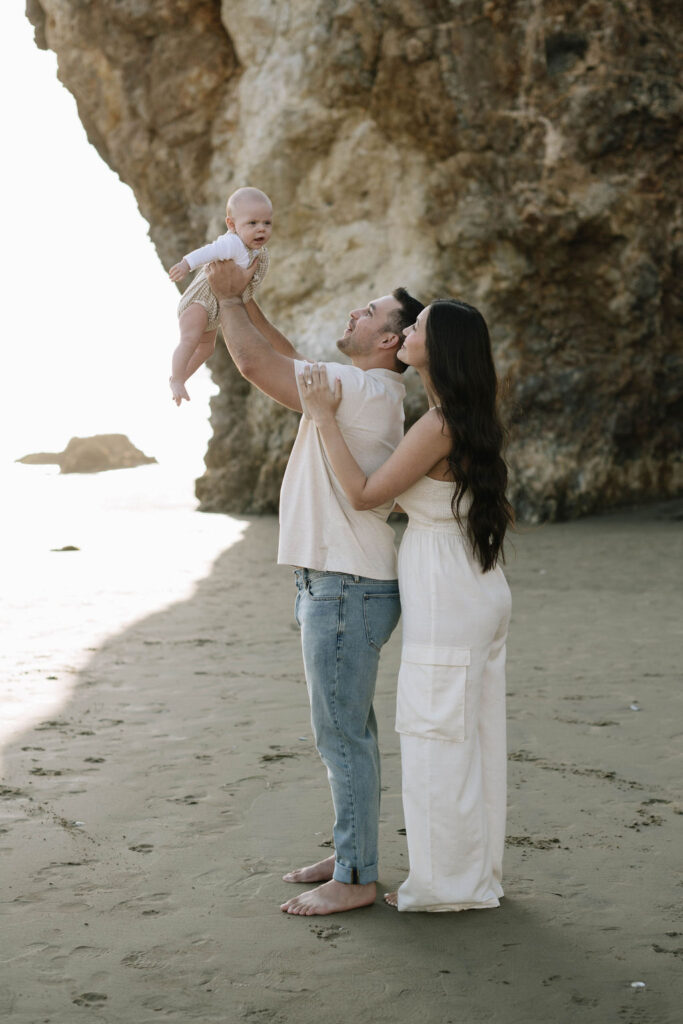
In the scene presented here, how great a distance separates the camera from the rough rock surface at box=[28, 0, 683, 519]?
12711 millimetres

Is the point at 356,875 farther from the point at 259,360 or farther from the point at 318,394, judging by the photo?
the point at 259,360

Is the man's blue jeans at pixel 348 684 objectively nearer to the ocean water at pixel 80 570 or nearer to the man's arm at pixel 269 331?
the man's arm at pixel 269 331

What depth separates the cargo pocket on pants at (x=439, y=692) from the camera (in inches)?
123

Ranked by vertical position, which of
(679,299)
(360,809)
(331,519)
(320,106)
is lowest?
(360,809)

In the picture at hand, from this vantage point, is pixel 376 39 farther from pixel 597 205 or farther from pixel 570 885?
pixel 570 885

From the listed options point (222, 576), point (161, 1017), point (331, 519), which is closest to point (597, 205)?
point (222, 576)

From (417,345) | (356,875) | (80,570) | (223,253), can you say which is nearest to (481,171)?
(80,570)

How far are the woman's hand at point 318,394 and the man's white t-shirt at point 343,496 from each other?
0.09 feet

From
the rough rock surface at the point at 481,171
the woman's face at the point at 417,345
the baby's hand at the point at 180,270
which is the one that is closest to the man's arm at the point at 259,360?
the woman's face at the point at 417,345

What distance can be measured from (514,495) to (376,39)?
19.3 ft

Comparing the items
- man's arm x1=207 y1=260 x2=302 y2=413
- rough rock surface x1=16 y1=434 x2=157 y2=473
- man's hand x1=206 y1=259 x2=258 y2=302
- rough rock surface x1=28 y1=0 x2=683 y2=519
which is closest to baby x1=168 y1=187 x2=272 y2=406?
man's hand x1=206 y1=259 x2=258 y2=302

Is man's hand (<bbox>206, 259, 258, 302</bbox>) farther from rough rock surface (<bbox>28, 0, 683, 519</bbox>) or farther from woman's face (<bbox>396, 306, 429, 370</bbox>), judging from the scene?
rough rock surface (<bbox>28, 0, 683, 519</bbox>)

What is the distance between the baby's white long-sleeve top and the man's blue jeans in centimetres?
110

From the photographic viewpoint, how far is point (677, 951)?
2.92 metres
